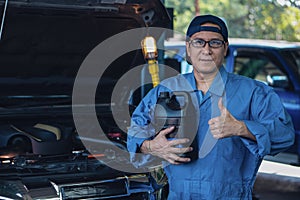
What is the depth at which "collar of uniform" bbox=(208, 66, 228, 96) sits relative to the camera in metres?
2.90

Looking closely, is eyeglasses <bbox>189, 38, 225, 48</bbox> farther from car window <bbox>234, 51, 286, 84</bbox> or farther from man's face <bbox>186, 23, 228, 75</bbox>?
car window <bbox>234, 51, 286, 84</bbox>

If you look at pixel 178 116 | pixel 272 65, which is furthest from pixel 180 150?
pixel 272 65

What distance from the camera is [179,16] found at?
1472cm

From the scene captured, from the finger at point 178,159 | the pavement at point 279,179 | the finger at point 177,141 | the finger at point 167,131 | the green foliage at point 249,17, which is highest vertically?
the green foliage at point 249,17

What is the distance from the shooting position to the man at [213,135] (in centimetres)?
274

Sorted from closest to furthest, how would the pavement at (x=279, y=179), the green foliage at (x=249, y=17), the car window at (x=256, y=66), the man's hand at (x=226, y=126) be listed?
1. the man's hand at (x=226, y=126)
2. the pavement at (x=279, y=179)
3. the car window at (x=256, y=66)
4. the green foliage at (x=249, y=17)

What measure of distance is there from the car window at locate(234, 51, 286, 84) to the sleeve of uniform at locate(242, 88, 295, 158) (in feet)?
15.0

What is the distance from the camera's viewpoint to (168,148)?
276cm

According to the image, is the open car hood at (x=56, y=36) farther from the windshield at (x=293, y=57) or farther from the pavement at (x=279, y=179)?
the windshield at (x=293, y=57)

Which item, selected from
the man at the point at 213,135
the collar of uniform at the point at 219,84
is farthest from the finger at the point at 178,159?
the collar of uniform at the point at 219,84

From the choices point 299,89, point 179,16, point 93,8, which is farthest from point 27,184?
point 179,16

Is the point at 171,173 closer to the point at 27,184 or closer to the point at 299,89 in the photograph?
the point at 27,184

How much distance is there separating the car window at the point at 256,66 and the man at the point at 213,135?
450cm

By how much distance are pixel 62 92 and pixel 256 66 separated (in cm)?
393
